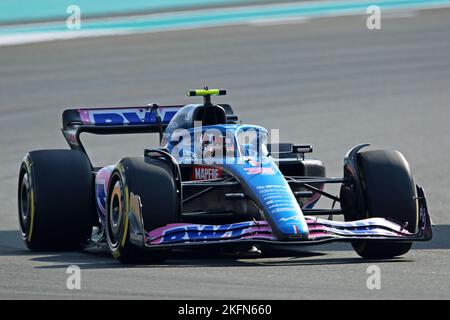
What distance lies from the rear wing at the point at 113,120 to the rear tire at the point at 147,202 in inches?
103

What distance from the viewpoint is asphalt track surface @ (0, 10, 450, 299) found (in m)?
9.26

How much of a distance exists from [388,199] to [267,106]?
11.5 metres

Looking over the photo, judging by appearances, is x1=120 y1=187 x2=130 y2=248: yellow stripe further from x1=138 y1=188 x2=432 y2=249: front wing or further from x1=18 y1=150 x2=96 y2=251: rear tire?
x1=18 y1=150 x2=96 y2=251: rear tire

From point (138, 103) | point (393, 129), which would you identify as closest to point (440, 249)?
point (393, 129)

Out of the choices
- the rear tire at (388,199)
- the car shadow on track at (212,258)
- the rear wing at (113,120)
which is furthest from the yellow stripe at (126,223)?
the rear wing at (113,120)

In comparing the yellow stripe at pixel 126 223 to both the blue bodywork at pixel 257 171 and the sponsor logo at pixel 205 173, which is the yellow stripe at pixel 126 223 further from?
the sponsor logo at pixel 205 173

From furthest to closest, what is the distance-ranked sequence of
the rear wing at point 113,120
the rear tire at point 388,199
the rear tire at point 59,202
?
1. the rear wing at point 113,120
2. the rear tire at point 59,202
3. the rear tire at point 388,199

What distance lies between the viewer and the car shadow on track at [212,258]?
34.3 ft

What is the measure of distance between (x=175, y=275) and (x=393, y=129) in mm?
11279

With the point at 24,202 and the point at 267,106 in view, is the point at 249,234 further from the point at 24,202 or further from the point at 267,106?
the point at 267,106

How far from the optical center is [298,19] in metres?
32.7

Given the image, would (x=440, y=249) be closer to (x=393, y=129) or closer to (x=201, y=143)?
(x=201, y=143)

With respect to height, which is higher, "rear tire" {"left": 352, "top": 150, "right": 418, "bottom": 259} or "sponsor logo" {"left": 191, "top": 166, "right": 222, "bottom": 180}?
"sponsor logo" {"left": 191, "top": 166, "right": 222, "bottom": 180}

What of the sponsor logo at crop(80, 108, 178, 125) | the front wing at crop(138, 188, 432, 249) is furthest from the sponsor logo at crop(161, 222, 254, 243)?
the sponsor logo at crop(80, 108, 178, 125)
